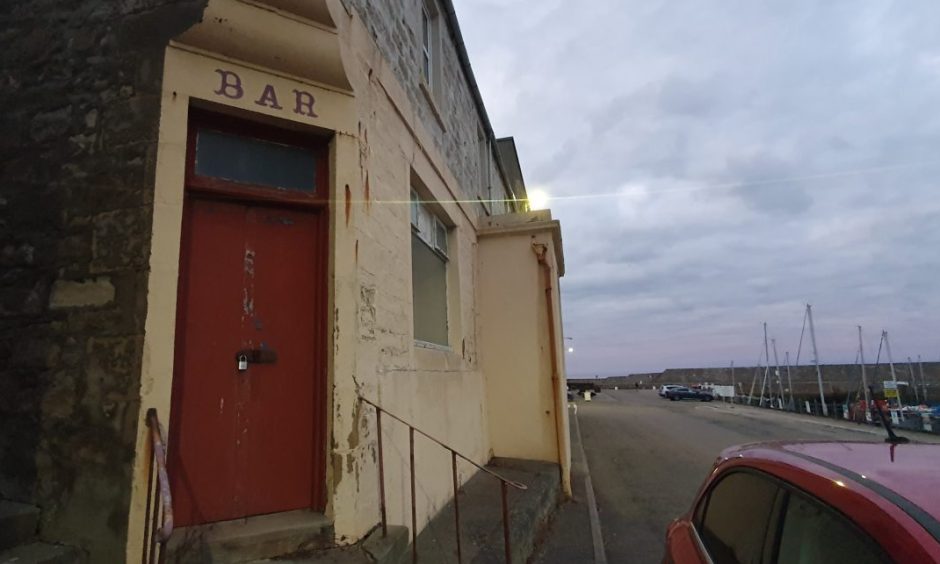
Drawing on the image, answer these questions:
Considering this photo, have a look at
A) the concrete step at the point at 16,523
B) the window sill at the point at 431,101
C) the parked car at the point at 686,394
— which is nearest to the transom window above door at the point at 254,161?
the concrete step at the point at 16,523

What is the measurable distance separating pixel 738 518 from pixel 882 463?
2.10 feet

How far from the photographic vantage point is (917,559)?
1317mm

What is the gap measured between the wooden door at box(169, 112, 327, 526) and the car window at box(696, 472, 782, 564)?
8.11ft

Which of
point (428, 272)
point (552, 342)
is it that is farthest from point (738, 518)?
point (552, 342)

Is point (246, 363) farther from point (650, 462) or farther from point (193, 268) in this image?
point (650, 462)

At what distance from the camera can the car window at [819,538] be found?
4.98 feet

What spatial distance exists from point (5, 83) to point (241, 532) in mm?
3944

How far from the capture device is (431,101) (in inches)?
271

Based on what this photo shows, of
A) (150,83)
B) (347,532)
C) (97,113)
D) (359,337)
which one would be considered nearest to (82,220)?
(97,113)

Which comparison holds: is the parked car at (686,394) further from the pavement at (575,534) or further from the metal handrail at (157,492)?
the metal handrail at (157,492)

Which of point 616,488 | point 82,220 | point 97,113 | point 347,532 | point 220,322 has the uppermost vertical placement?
point 97,113

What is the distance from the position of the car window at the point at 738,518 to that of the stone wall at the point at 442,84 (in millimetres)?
4642

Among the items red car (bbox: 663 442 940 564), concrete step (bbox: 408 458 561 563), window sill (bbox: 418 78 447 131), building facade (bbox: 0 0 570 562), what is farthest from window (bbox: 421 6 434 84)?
red car (bbox: 663 442 940 564)

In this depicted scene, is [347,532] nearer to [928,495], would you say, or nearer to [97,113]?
[928,495]
